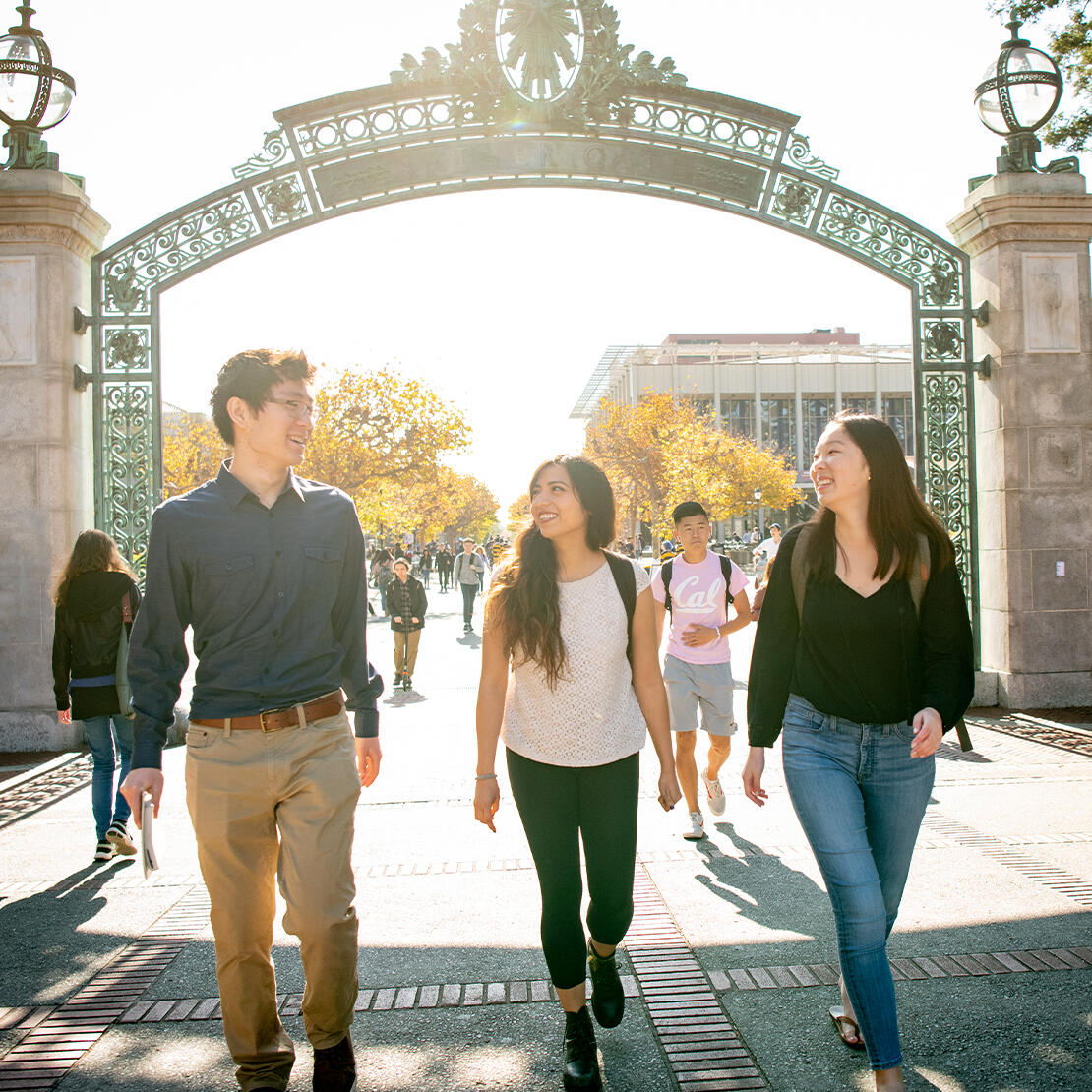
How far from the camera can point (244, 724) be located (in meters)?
3.04

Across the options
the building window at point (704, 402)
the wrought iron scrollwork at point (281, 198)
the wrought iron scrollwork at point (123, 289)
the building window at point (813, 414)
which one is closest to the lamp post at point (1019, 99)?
the wrought iron scrollwork at point (281, 198)

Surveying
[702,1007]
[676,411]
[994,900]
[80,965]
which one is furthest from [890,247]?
[676,411]

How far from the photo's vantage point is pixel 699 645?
6.27m

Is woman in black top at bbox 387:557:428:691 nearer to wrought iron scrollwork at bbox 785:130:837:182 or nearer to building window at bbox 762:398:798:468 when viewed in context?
wrought iron scrollwork at bbox 785:130:837:182

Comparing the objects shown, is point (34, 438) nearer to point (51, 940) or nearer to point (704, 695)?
point (51, 940)

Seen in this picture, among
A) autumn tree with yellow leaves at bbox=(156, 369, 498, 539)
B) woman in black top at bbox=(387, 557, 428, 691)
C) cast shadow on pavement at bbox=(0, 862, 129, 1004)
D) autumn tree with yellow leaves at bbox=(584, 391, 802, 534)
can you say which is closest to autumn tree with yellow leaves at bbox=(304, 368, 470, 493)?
autumn tree with yellow leaves at bbox=(156, 369, 498, 539)

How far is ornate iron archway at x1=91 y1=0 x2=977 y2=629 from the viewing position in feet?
32.0

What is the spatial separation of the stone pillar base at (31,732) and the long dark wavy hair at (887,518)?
735cm

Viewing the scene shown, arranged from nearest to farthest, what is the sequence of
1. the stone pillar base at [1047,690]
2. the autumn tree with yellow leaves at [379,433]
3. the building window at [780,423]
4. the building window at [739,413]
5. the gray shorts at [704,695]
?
the gray shorts at [704,695], the stone pillar base at [1047,690], the autumn tree with yellow leaves at [379,433], the building window at [739,413], the building window at [780,423]

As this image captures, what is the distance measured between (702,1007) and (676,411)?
163ft

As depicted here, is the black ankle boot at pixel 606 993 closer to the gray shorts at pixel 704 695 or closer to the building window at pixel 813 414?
the gray shorts at pixel 704 695

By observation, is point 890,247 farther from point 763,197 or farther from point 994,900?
point 994,900

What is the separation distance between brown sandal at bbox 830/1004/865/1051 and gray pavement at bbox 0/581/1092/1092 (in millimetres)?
37

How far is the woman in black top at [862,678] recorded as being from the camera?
311 centimetres
